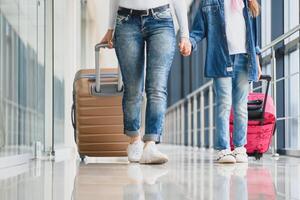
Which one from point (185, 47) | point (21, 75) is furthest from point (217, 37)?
point (21, 75)

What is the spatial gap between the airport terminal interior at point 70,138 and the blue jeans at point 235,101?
5.3 inches

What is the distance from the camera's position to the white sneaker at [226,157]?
2299 millimetres

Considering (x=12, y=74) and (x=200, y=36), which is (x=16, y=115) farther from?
(x=200, y=36)

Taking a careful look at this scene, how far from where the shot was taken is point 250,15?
8.15 feet

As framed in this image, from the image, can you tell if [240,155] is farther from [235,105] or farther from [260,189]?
[260,189]

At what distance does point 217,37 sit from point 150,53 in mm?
495

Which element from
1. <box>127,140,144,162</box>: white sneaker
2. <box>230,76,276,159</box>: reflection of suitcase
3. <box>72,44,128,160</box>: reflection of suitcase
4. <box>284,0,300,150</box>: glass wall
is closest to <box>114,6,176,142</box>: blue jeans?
<box>127,140,144,162</box>: white sneaker

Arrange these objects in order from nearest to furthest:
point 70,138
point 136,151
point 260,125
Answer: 1. point 136,151
2. point 260,125
3. point 70,138

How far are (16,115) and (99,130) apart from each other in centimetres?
34

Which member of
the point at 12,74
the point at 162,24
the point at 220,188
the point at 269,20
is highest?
the point at 269,20

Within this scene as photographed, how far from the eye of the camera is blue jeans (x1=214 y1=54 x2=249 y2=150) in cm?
238

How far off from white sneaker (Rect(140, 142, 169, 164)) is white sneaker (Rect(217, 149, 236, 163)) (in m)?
0.34

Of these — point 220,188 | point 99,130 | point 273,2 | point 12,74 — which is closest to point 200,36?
point 99,130

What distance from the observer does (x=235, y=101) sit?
8.10 feet
